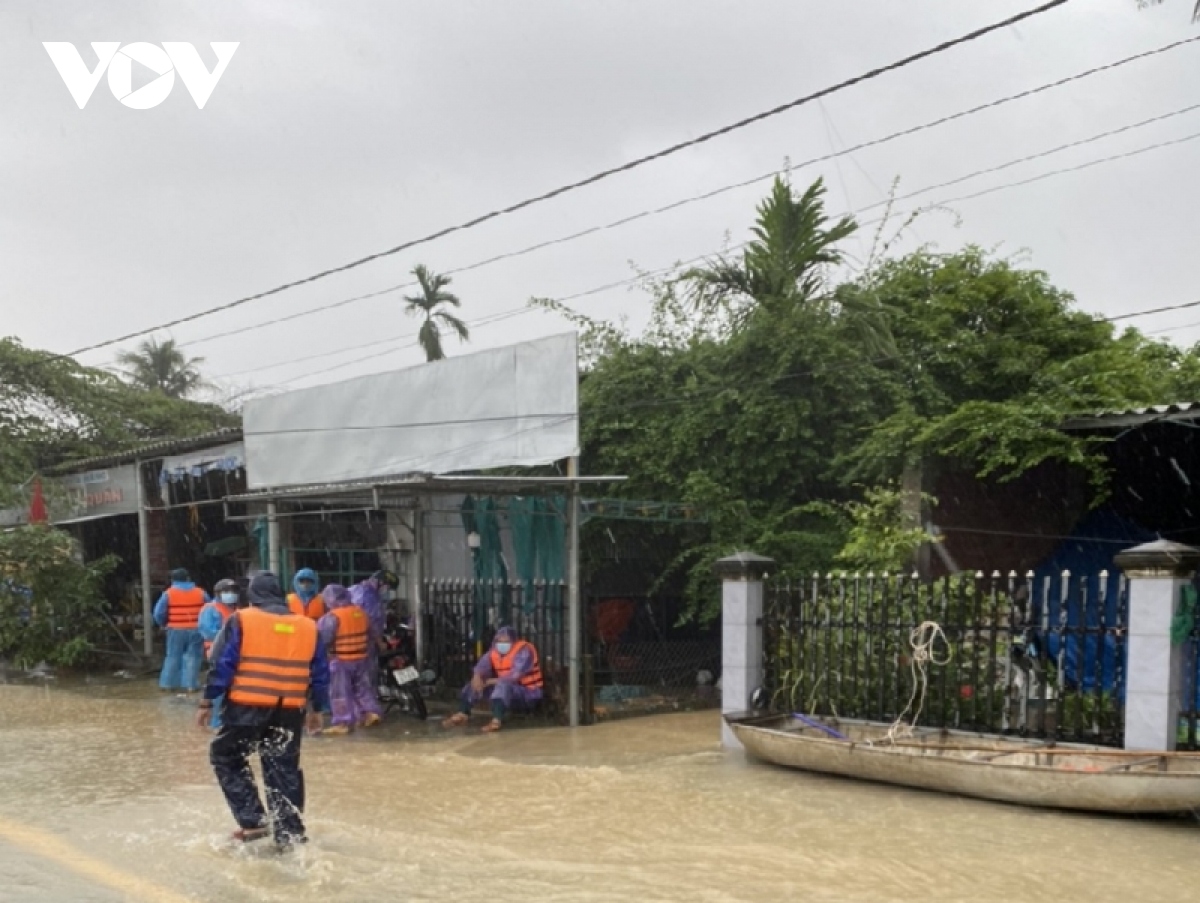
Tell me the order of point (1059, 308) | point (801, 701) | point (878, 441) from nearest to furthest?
point (801, 701)
point (878, 441)
point (1059, 308)

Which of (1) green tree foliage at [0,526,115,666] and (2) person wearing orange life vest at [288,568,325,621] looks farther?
(1) green tree foliage at [0,526,115,666]

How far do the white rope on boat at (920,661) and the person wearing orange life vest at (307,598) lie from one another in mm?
6162

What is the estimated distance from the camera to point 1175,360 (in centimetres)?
1858

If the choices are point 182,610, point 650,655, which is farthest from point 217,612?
point 650,655

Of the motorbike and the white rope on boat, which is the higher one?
the white rope on boat

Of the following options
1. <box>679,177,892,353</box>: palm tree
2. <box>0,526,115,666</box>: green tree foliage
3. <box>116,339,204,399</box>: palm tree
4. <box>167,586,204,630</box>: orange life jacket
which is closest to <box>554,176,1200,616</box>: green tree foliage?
<box>679,177,892,353</box>: palm tree

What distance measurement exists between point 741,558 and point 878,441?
3137 mm

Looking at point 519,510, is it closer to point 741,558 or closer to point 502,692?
point 502,692

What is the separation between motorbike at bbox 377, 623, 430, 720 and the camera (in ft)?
42.9

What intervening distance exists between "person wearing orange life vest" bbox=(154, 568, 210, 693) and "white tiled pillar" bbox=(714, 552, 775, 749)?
787cm

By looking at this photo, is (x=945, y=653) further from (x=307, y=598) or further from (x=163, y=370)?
(x=163, y=370)

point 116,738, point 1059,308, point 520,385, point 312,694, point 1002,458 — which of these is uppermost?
point 1059,308

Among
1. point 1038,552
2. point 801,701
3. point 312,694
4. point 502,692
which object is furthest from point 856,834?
point 1038,552

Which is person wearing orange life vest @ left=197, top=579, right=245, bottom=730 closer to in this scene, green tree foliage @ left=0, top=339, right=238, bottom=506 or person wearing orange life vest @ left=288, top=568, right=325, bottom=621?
person wearing orange life vest @ left=288, top=568, right=325, bottom=621
